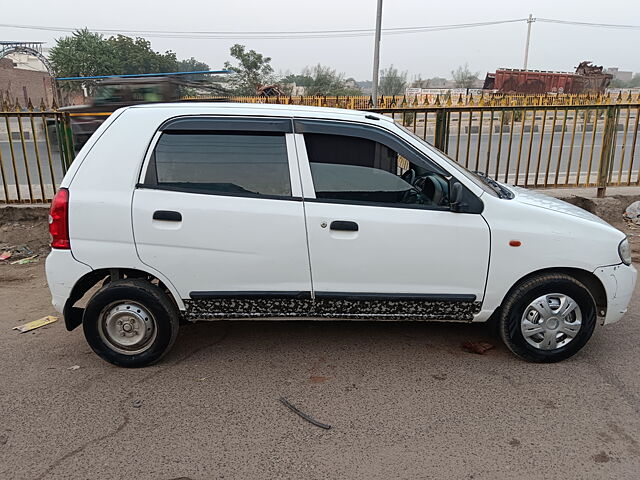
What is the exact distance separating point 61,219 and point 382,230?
2133 millimetres

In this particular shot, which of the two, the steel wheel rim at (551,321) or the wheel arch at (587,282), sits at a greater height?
the wheel arch at (587,282)

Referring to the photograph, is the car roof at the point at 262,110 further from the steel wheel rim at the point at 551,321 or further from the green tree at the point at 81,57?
the green tree at the point at 81,57

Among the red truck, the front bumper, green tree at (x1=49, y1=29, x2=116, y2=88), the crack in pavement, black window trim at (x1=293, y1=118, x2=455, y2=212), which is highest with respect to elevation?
green tree at (x1=49, y1=29, x2=116, y2=88)

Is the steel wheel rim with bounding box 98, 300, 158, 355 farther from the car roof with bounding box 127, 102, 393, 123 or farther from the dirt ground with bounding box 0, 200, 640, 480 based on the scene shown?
the car roof with bounding box 127, 102, 393, 123

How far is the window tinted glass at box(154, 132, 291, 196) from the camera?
11.2ft

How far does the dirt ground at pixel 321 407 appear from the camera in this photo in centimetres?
265

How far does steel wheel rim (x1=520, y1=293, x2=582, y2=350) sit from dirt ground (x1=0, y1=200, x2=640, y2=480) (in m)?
0.20

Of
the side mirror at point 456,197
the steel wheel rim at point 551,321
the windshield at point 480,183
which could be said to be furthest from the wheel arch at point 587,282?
the side mirror at point 456,197

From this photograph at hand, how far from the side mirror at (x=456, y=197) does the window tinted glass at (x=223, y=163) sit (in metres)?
1.09

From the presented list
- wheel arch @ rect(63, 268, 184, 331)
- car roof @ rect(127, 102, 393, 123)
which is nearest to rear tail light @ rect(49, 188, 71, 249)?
wheel arch @ rect(63, 268, 184, 331)

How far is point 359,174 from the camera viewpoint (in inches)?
136

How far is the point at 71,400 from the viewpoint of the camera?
10.6ft

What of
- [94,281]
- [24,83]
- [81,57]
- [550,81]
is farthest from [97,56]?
[94,281]

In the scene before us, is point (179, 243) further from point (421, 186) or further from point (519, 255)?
point (519, 255)
